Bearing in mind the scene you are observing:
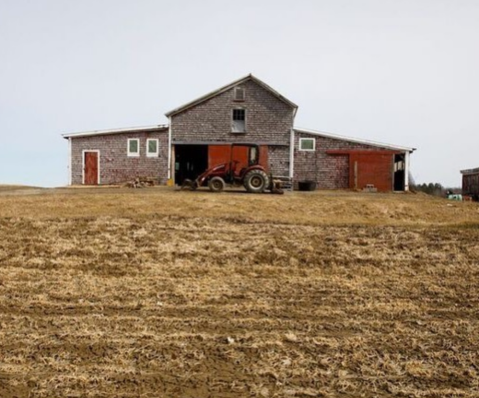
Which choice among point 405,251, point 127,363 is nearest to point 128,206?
point 405,251

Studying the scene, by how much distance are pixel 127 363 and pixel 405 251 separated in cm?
825

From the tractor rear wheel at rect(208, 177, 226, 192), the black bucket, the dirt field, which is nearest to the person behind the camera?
the dirt field

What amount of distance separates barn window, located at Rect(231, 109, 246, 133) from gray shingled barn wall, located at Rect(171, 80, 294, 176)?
0.21 metres

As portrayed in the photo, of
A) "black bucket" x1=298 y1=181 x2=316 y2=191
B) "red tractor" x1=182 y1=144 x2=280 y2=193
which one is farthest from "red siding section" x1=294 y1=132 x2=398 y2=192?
"red tractor" x1=182 y1=144 x2=280 y2=193

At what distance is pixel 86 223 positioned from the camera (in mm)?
13750

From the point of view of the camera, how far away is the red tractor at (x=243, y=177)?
844 inches

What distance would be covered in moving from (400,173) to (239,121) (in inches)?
454

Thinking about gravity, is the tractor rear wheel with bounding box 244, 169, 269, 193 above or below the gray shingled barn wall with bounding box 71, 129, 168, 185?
below

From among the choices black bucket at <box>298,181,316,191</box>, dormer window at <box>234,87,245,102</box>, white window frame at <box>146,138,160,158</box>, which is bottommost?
black bucket at <box>298,181,316,191</box>

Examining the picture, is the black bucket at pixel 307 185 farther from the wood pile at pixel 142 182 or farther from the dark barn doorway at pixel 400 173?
the wood pile at pixel 142 182

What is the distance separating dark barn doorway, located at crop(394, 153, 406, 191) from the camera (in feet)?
97.4

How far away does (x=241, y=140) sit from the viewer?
29031 mm

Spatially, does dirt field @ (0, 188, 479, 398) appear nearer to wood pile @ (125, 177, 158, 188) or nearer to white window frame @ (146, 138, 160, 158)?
wood pile @ (125, 177, 158, 188)

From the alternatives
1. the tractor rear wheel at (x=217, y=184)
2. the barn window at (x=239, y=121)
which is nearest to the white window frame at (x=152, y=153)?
the barn window at (x=239, y=121)
